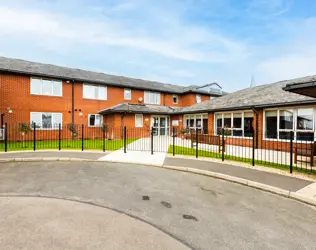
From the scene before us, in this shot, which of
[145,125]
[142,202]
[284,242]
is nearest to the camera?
[284,242]

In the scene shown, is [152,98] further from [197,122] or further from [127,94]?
[197,122]

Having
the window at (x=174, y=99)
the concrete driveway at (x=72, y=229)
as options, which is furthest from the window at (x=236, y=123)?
the concrete driveway at (x=72, y=229)

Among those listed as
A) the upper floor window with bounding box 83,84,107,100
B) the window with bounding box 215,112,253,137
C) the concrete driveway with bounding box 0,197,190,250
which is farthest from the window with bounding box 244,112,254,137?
the upper floor window with bounding box 83,84,107,100

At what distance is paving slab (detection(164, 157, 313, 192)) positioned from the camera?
5.92 m

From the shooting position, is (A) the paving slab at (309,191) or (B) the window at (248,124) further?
(B) the window at (248,124)

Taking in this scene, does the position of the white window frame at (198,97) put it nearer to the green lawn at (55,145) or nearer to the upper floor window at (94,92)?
the upper floor window at (94,92)

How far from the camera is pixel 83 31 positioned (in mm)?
14891

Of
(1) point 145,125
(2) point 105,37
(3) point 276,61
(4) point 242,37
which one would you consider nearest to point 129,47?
(2) point 105,37

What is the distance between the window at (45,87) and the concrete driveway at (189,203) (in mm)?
13491

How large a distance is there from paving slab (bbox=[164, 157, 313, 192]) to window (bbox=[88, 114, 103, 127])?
14532 mm

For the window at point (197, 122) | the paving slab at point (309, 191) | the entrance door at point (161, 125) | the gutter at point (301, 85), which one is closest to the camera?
the paving slab at point (309, 191)

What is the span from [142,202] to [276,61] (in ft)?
75.0

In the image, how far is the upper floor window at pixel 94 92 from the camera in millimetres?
21062

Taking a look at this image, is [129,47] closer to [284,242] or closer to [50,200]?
[50,200]
